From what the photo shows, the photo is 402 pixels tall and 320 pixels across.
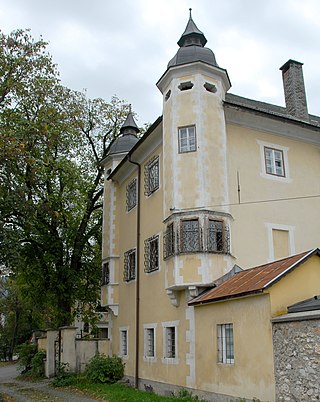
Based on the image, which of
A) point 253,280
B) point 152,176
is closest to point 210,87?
point 152,176

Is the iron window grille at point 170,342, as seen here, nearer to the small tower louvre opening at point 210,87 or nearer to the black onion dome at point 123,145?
the small tower louvre opening at point 210,87

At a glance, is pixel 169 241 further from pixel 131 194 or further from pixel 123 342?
pixel 123 342

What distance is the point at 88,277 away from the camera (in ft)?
91.8

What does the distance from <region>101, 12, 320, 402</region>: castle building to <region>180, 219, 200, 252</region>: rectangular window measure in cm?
3

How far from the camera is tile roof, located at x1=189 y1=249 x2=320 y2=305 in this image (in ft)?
35.4

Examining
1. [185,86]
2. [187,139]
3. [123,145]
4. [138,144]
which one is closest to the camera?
[187,139]

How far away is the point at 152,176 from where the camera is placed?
18.9 m

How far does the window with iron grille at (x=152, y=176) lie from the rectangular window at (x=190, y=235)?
11.0 ft

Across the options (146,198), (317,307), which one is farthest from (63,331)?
(317,307)

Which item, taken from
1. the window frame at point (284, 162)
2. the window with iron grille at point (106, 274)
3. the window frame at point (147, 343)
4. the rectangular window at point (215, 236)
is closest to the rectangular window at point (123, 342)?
the window frame at point (147, 343)

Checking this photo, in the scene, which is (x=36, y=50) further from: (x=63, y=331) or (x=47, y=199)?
(x=63, y=331)

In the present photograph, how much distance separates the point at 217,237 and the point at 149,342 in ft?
17.9

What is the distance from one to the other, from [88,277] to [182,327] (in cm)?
1377

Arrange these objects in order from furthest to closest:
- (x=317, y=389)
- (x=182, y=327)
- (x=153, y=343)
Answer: (x=153, y=343), (x=182, y=327), (x=317, y=389)
